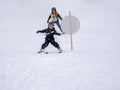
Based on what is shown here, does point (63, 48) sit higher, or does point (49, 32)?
point (49, 32)

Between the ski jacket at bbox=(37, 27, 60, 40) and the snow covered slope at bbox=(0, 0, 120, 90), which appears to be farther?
the ski jacket at bbox=(37, 27, 60, 40)

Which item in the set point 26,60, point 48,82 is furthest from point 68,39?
point 48,82

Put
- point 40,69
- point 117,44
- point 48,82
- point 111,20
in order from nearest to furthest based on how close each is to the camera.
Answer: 1. point 48,82
2. point 40,69
3. point 117,44
4. point 111,20

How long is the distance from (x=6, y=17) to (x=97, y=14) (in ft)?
18.5

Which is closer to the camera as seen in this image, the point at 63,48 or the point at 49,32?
the point at 49,32

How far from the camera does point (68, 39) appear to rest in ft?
59.1

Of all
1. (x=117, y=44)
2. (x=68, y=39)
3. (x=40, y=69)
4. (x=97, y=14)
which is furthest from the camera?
(x=97, y=14)

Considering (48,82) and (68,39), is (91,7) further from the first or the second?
(48,82)

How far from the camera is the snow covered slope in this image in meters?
9.68

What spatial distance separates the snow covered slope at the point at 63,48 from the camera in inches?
A: 381

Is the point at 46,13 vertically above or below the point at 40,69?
above

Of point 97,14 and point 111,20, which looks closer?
point 111,20

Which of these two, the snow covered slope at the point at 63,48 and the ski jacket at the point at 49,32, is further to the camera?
the ski jacket at the point at 49,32

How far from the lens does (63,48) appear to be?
15.1m
